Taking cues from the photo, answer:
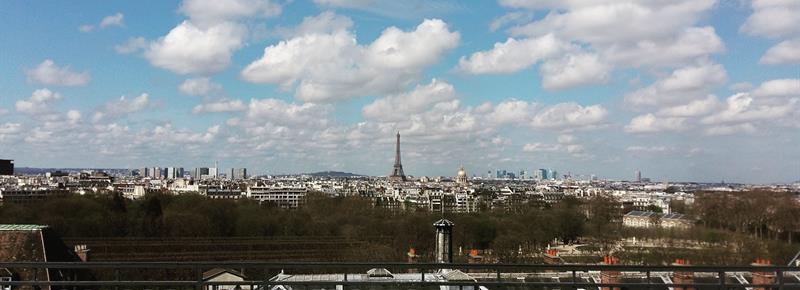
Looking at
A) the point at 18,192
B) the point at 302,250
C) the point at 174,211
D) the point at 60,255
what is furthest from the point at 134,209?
the point at 18,192

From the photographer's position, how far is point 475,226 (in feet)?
148

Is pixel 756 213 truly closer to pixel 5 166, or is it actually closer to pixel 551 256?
pixel 551 256

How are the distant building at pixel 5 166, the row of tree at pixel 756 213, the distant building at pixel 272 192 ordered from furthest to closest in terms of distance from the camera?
the distant building at pixel 272 192 → the distant building at pixel 5 166 → the row of tree at pixel 756 213

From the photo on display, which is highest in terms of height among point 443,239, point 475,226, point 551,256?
point 443,239

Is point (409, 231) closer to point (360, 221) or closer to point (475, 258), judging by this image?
point (360, 221)

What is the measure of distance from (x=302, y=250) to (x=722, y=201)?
2459 centimetres

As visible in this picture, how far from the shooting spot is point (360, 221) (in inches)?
1871

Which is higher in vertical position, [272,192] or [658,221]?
[272,192]

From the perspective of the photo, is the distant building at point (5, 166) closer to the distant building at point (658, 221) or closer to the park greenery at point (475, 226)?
the park greenery at point (475, 226)

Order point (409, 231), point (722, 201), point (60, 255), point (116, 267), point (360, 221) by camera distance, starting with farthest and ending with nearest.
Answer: point (360, 221), point (409, 231), point (722, 201), point (60, 255), point (116, 267)

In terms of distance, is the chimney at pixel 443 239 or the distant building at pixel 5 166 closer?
the chimney at pixel 443 239

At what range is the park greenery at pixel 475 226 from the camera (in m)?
33.8

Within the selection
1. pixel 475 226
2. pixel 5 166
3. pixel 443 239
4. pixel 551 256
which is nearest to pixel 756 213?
pixel 551 256

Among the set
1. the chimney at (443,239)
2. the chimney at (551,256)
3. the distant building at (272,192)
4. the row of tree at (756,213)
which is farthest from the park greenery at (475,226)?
the distant building at (272,192)
